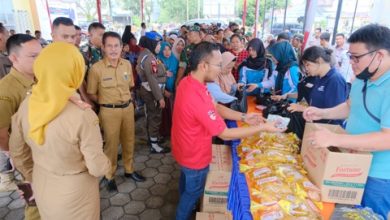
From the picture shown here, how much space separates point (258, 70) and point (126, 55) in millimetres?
2760

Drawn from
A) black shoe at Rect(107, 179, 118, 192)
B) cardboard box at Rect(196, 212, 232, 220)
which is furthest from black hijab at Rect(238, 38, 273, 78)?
black shoe at Rect(107, 179, 118, 192)

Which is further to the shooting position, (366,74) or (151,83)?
(151,83)

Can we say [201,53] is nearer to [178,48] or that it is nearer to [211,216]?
[211,216]

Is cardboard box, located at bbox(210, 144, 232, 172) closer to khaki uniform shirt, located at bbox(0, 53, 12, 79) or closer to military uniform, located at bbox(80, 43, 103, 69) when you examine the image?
military uniform, located at bbox(80, 43, 103, 69)

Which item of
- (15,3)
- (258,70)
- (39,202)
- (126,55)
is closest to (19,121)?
(39,202)

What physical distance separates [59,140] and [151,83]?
2039 mm

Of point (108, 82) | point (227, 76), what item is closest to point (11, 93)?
point (108, 82)

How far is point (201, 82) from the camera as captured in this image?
5.69 ft

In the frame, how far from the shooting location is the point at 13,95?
166 centimetres

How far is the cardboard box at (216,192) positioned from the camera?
1976 millimetres

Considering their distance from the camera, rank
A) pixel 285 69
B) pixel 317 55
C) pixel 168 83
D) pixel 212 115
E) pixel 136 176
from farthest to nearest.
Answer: pixel 168 83
pixel 285 69
pixel 136 176
pixel 317 55
pixel 212 115

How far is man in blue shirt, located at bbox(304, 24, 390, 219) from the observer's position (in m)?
1.11

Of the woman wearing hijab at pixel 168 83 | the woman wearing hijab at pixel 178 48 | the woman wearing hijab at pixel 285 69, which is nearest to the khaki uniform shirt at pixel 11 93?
the woman wearing hijab at pixel 168 83

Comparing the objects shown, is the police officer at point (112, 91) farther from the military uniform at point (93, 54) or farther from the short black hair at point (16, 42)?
the military uniform at point (93, 54)
